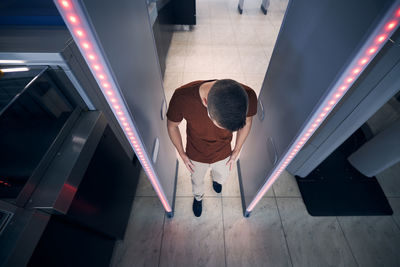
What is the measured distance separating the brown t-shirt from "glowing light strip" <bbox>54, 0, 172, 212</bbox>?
0.40 meters

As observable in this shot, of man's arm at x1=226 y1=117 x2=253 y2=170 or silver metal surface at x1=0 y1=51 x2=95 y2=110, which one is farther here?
man's arm at x1=226 y1=117 x2=253 y2=170

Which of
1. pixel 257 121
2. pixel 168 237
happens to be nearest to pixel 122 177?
pixel 168 237

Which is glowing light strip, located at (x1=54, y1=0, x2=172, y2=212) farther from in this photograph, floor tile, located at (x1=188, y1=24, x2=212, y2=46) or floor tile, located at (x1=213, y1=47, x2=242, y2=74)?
floor tile, located at (x1=188, y1=24, x2=212, y2=46)

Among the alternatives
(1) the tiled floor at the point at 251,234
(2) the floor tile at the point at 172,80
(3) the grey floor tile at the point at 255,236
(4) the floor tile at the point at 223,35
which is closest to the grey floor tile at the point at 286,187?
(1) the tiled floor at the point at 251,234

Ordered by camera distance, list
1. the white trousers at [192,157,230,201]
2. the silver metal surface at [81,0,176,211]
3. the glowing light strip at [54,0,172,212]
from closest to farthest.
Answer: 1. the glowing light strip at [54,0,172,212]
2. the silver metal surface at [81,0,176,211]
3. the white trousers at [192,157,230,201]

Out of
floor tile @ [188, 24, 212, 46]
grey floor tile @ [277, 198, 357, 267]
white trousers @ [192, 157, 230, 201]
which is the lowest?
grey floor tile @ [277, 198, 357, 267]

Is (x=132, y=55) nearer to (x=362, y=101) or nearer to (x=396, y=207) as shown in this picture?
(x=362, y=101)

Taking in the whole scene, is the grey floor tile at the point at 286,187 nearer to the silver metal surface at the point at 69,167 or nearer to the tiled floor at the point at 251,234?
the tiled floor at the point at 251,234

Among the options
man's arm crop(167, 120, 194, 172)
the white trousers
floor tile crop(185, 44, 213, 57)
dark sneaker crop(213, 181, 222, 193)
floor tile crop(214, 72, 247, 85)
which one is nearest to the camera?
man's arm crop(167, 120, 194, 172)

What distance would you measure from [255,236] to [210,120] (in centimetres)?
140

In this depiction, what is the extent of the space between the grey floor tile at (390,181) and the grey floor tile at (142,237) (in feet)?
8.74

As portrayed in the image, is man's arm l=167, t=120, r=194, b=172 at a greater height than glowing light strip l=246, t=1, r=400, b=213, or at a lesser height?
lesser

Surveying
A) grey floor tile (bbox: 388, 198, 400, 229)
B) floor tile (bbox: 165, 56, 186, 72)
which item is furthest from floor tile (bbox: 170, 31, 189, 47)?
grey floor tile (bbox: 388, 198, 400, 229)

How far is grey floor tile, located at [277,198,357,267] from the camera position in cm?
168
